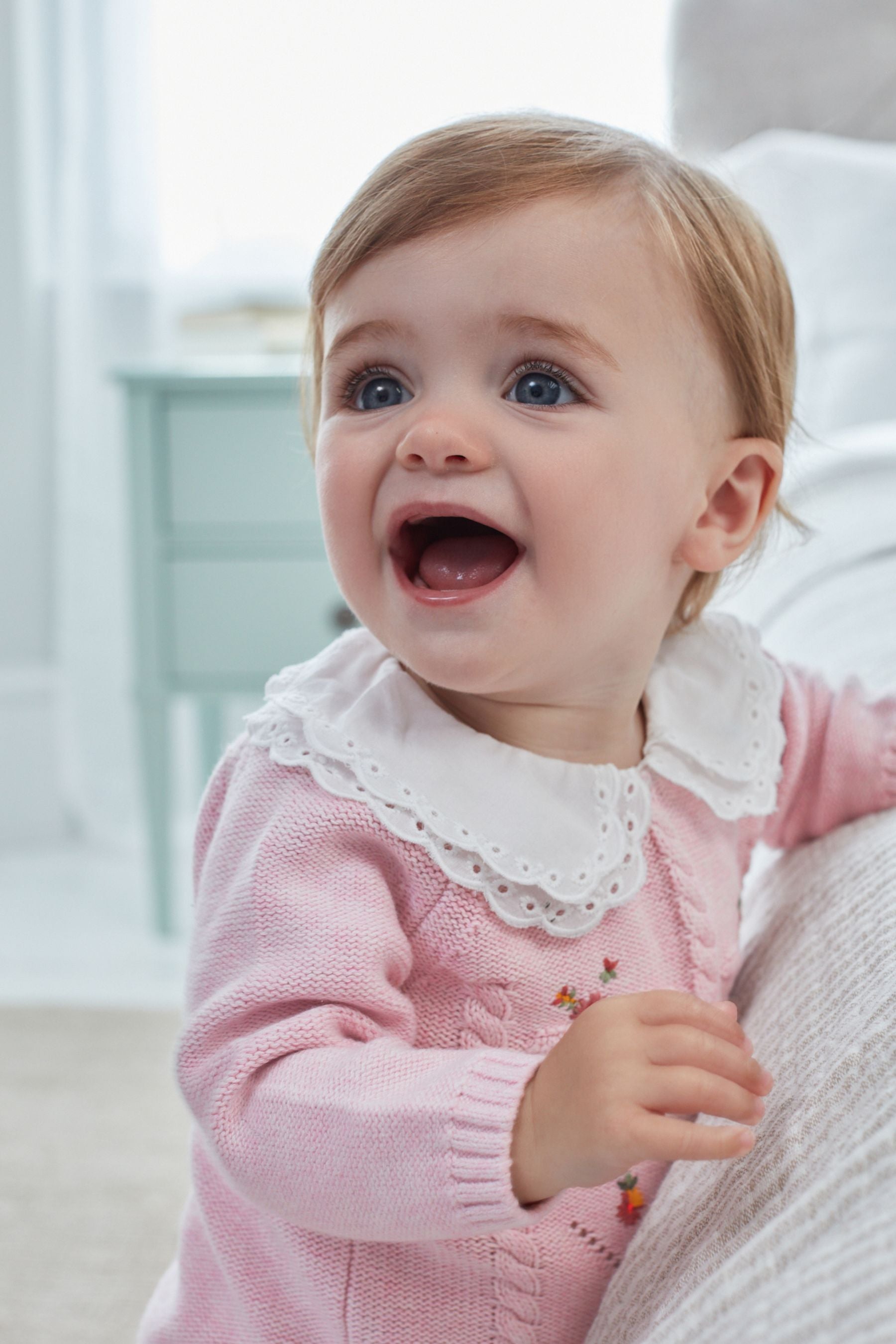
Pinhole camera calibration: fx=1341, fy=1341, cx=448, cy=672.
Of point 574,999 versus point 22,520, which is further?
point 22,520

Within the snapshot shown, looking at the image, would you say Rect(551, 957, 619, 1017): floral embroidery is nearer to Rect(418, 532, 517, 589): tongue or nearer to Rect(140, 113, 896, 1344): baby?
Rect(140, 113, 896, 1344): baby

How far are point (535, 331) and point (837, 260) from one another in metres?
1.05

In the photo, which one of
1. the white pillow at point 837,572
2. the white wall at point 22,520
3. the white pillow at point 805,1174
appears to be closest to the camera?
the white pillow at point 805,1174

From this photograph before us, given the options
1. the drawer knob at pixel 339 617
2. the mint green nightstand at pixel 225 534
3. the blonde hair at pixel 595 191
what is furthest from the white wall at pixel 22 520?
the blonde hair at pixel 595 191

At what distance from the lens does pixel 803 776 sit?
2.47 ft

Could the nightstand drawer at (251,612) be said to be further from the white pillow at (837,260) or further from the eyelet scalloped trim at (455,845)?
the eyelet scalloped trim at (455,845)

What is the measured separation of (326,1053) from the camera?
52 cm

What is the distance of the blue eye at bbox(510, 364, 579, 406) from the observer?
586mm

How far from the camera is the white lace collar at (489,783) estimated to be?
587 mm

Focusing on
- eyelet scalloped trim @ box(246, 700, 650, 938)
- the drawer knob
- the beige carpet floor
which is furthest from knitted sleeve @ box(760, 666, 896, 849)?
the drawer knob

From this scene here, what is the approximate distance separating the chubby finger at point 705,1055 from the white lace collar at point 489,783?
114 millimetres

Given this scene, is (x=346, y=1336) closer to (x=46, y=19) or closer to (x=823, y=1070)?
(x=823, y=1070)

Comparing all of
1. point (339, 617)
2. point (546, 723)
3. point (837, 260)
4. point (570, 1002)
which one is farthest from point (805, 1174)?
point (339, 617)

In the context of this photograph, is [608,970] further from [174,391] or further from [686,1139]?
[174,391]
